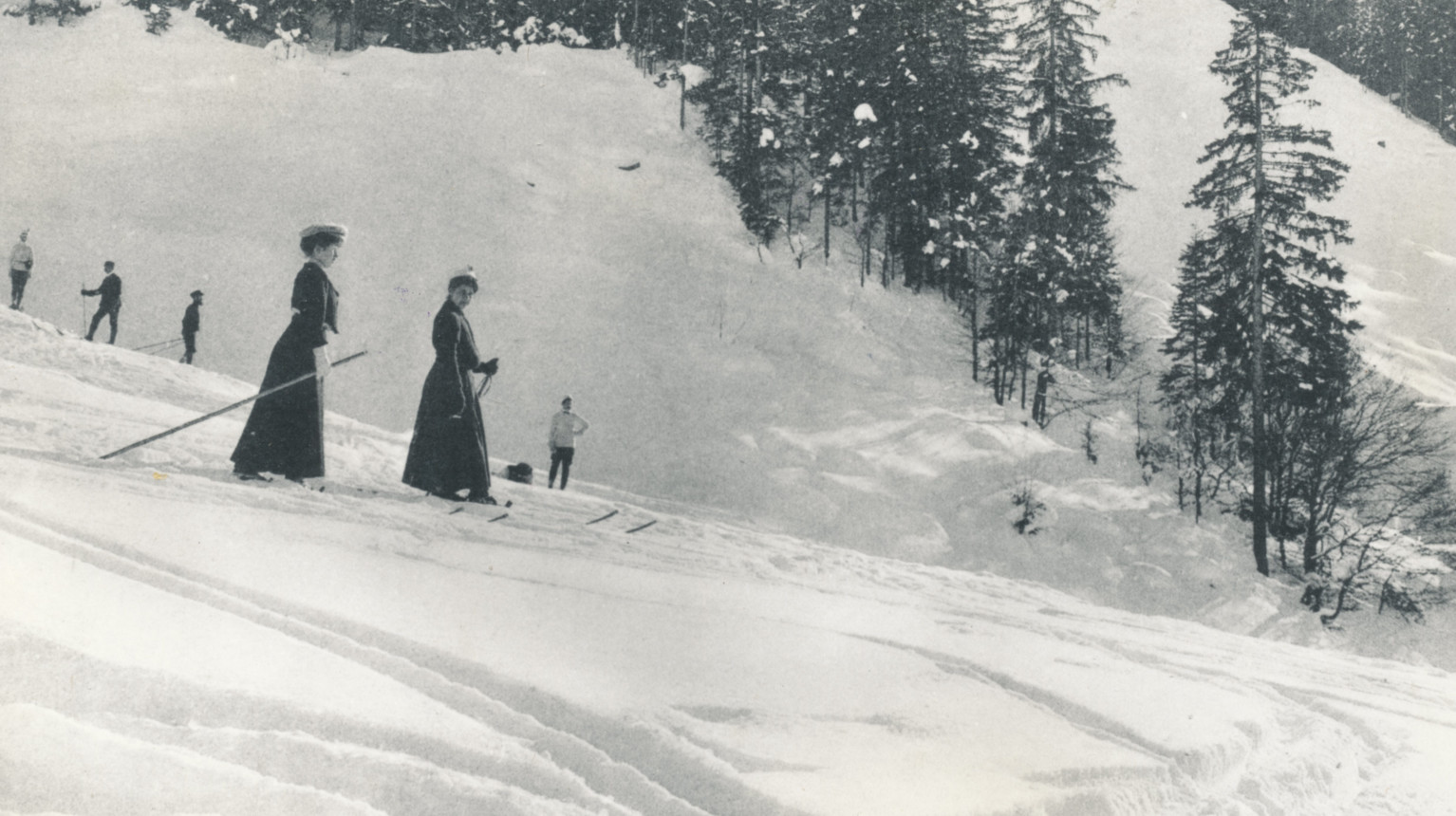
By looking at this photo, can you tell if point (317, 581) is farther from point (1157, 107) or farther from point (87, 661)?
point (1157, 107)

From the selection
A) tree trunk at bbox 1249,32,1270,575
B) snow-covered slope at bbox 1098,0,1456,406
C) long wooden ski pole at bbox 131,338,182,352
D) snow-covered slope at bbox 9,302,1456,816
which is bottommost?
snow-covered slope at bbox 9,302,1456,816

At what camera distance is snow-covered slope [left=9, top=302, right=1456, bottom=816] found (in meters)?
2.73

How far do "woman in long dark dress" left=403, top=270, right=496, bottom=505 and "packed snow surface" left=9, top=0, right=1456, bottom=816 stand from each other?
0.85 ft

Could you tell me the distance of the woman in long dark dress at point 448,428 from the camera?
18.8 ft

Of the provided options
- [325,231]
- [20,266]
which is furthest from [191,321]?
[325,231]

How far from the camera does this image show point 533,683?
10.6 feet

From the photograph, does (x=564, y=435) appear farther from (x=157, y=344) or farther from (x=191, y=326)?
(x=157, y=344)

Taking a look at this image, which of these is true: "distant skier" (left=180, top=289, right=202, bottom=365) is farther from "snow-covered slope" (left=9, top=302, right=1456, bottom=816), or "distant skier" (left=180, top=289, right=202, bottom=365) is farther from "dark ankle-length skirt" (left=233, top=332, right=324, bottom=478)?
"dark ankle-length skirt" (left=233, top=332, right=324, bottom=478)

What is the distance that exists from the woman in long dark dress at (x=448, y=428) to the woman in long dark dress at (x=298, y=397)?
667 mm

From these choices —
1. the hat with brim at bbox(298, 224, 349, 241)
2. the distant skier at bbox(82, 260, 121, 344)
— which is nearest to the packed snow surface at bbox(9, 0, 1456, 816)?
the distant skier at bbox(82, 260, 121, 344)

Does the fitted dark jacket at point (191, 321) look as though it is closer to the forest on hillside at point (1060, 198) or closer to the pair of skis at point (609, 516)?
the pair of skis at point (609, 516)

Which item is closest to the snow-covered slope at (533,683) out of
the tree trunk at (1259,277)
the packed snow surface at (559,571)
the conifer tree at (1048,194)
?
the packed snow surface at (559,571)

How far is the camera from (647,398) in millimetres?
14258

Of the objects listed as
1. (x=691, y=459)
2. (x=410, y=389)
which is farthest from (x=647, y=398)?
(x=410, y=389)
